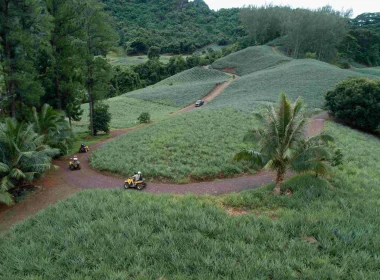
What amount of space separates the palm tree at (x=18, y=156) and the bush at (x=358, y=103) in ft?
86.9

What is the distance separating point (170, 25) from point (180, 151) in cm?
12389

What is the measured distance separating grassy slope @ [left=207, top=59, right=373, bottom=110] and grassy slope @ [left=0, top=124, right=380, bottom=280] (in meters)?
23.9

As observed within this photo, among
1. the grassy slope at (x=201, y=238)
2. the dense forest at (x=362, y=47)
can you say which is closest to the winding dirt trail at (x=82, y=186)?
the grassy slope at (x=201, y=238)

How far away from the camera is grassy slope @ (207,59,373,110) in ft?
125

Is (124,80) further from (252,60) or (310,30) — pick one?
(310,30)

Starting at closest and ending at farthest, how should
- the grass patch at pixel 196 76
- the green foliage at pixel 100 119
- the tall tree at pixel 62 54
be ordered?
the tall tree at pixel 62 54, the green foliage at pixel 100 119, the grass patch at pixel 196 76

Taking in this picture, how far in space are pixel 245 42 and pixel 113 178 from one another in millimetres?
83152

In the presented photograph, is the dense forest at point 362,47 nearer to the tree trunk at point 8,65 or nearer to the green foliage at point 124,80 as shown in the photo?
the green foliage at point 124,80

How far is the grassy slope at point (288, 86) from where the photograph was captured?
3797 centimetres

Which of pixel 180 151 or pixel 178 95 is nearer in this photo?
pixel 180 151

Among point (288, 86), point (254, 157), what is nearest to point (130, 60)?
point (288, 86)

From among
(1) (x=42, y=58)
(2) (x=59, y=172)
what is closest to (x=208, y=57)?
(1) (x=42, y=58)

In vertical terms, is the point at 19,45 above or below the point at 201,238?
above

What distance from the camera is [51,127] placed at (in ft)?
61.8
